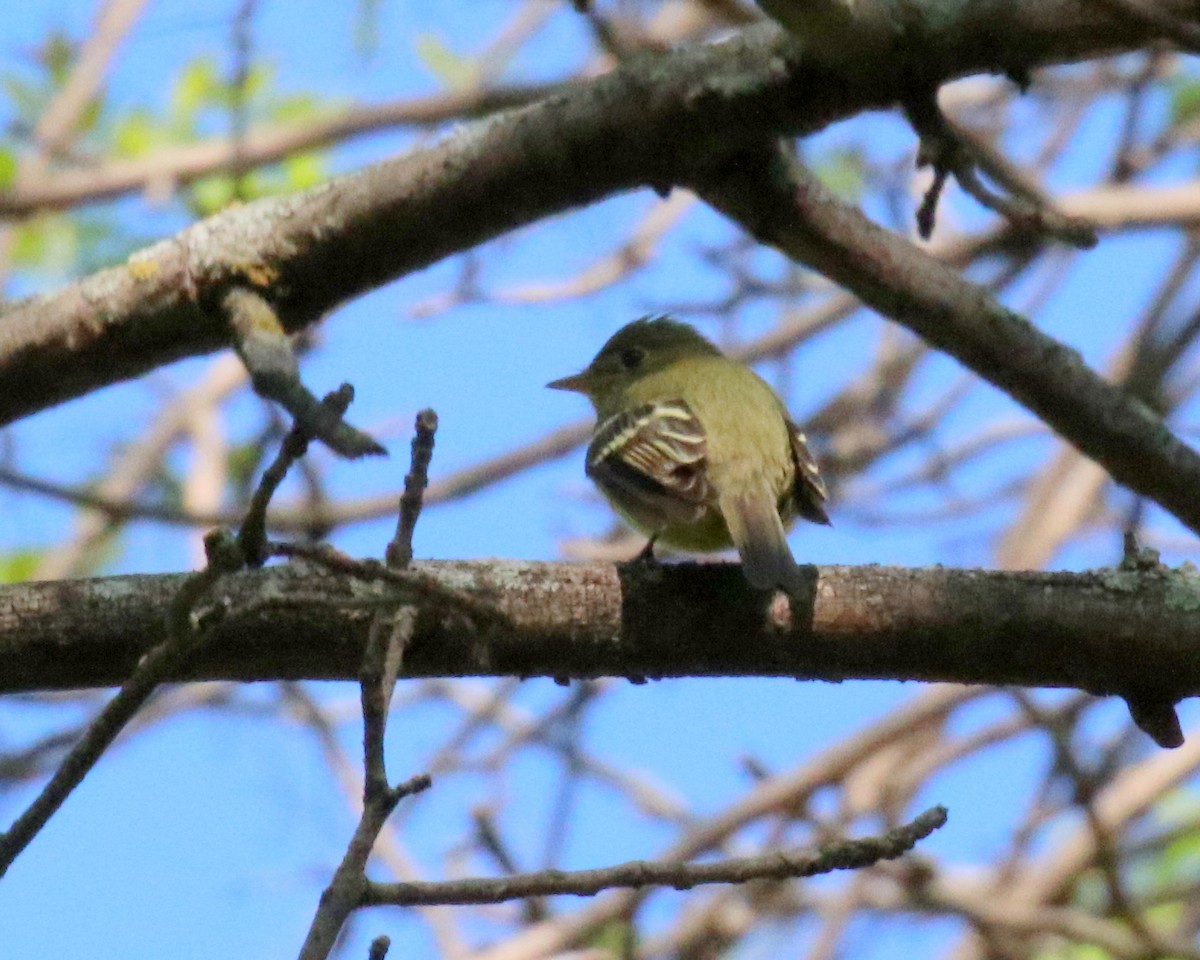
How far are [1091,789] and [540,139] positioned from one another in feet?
8.13

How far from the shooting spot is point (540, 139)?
349 cm

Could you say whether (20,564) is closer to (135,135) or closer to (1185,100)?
(135,135)

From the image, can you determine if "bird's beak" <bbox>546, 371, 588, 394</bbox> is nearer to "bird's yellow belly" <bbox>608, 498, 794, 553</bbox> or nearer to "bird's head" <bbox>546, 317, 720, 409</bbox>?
"bird's head" <bbox>546, 317, 720, 409</bbox>

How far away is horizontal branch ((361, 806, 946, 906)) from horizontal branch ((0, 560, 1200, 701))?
0.71 metres

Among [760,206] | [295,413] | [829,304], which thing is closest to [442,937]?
[829,304]

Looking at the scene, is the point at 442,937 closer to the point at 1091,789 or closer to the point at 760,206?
the point at 1091,789

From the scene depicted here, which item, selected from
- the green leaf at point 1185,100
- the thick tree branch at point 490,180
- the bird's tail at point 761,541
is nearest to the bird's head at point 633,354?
the bird's tail at point 761,541

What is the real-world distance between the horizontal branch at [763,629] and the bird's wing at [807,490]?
1.13 m

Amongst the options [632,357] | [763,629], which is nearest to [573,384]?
[632,357]

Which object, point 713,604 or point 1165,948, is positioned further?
Answer: point 1165,948

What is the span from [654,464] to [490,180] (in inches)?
31.2

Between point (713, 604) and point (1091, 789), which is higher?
point (1091, 789)

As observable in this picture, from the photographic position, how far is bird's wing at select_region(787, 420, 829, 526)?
4.28 m

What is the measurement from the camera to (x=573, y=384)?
5820 millimetres
